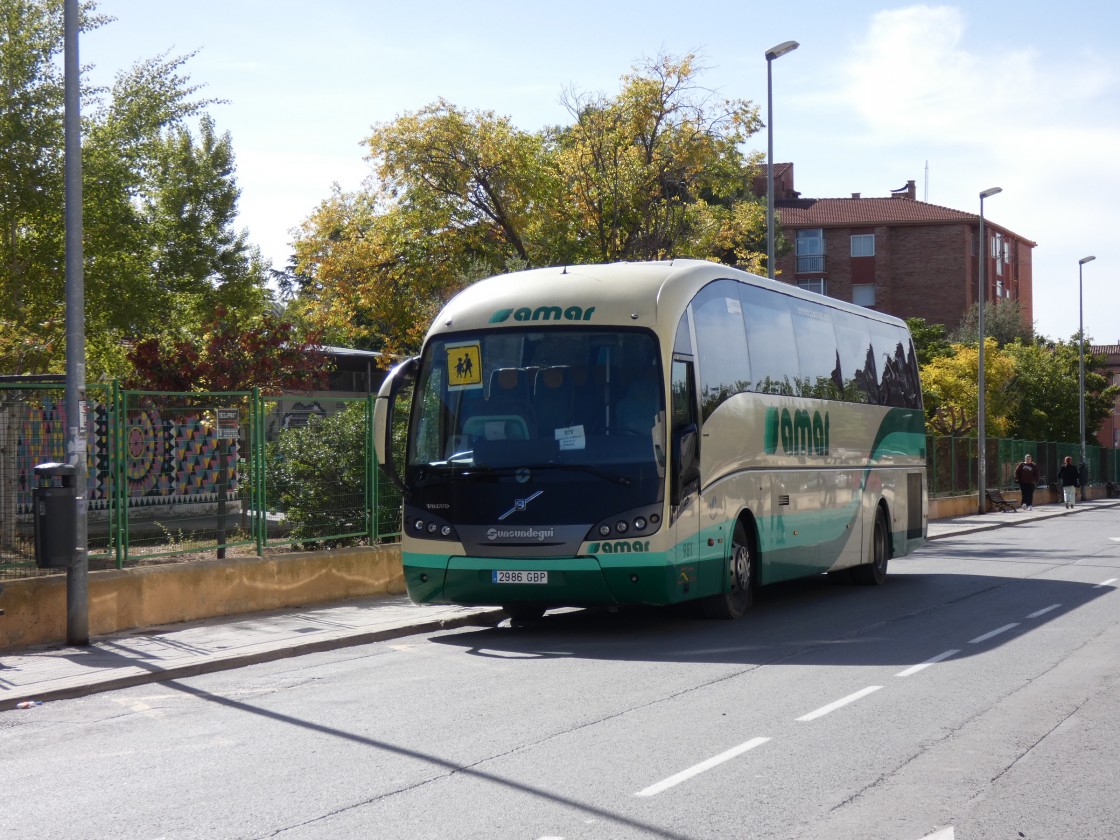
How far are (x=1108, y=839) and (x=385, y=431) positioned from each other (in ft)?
28.1

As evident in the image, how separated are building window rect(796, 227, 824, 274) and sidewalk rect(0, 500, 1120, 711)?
69.6m

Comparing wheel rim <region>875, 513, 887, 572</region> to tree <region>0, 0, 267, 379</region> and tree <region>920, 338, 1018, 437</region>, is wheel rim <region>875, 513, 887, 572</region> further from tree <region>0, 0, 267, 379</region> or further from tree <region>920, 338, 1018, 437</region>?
tree <region>920, 338, 1018, 437</region>

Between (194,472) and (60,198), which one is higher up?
(60,198)

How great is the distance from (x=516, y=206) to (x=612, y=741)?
74.3 feet

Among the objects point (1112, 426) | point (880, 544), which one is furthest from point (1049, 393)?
point (880, 544)

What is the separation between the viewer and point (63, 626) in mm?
12203

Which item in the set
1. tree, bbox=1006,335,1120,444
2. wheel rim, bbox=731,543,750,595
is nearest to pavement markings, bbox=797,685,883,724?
wheel rim, bbox=731,543,750,595

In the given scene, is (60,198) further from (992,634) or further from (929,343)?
(929,343)

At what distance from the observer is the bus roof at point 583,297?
499 inches

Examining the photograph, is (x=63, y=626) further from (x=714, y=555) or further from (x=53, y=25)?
(x=53, y=25)

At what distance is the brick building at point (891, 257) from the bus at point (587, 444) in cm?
6786

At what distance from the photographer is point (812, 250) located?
271 ft

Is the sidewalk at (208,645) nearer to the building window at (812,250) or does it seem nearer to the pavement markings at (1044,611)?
the pavement markings at (1044,611)

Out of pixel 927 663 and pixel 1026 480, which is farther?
pixel 1026 480
